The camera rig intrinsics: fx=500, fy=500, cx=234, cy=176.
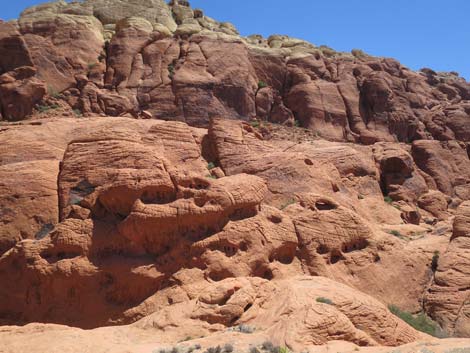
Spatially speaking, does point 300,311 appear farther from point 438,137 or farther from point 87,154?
point 438,137

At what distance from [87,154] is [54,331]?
771 centimetres

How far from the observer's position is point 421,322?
19375 millimetres

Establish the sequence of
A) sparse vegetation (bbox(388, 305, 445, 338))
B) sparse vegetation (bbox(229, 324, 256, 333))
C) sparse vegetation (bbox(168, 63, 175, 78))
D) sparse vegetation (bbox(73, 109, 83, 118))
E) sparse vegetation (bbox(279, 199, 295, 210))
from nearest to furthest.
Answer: sparse vegetation (bbox(229, 324, 256, 333)) → sparse vegetation (bbox(388, 305, 445, 338)) → sparse vegetation (bbox(279, 199, 295, 210)) → sparse vegetation (bbox(73, 109, 83, 118)) → sparse vegetation (bbox(168, 63, 175, 78))

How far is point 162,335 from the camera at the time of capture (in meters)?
15.4

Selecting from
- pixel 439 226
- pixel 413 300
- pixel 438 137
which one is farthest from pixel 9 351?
pixel 438 137

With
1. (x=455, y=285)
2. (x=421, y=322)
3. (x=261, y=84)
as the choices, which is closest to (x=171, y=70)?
(x=261, y=84)

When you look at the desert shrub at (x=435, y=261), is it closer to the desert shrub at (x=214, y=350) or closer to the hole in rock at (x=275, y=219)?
the hole in rock at (x=275, y=219)

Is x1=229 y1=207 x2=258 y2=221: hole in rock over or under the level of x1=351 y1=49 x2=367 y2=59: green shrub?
under

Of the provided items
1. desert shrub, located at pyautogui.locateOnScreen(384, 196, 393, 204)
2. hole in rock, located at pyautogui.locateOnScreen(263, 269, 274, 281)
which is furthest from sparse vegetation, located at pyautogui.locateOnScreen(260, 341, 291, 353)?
desert shrub, located at pyautogui.locateOnScreen(384, 196, 393, 204)

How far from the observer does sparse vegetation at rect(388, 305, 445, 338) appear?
61.7 feet

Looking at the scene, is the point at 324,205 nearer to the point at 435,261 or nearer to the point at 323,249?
the point at 323,249

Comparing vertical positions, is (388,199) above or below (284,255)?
above

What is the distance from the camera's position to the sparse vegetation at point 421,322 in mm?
18797

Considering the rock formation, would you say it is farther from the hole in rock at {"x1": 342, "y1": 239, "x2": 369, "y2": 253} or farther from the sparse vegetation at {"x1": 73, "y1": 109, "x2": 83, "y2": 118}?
the sparse vegetation at {"x1": 73, "y1": 109, "x2": 83, "y2": 118}
